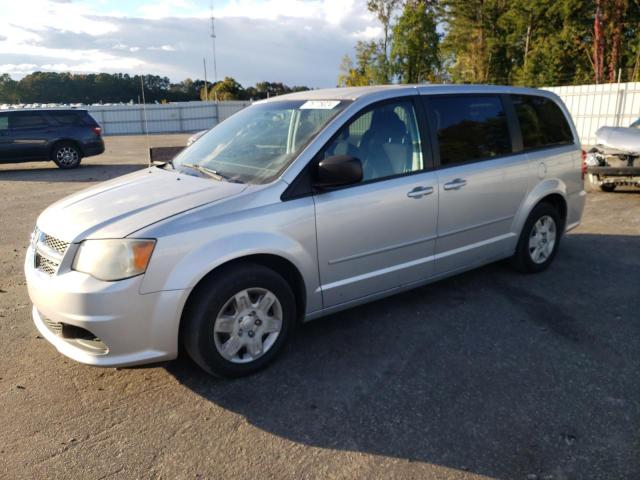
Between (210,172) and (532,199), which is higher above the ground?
(210,172)

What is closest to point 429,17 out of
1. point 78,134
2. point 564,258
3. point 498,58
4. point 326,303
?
point 498,58

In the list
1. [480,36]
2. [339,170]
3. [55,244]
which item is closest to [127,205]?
[55,244]

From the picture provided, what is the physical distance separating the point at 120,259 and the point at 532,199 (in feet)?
12.1

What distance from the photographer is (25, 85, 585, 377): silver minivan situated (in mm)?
2975

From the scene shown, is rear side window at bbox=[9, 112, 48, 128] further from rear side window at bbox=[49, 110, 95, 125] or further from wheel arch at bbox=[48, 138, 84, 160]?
wheel arch at bbox=[48, 138, 84, 160]

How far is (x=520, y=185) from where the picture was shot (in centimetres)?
Result: 477

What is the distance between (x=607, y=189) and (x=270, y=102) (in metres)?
8.02

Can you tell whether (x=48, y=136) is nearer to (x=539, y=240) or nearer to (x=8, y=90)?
(x=539, y=240)

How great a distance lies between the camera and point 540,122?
5117 millimetres

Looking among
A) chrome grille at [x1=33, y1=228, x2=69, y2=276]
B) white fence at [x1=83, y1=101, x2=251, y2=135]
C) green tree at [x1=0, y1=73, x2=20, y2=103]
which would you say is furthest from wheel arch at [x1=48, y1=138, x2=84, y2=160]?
green tree at [x1=0, y1=73, x2=20, y2=103]

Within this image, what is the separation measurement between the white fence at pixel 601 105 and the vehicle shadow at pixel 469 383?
1534cm

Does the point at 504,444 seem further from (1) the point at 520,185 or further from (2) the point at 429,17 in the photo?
(2) the point at 429,17

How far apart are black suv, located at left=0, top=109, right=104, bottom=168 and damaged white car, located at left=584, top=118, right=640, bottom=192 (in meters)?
13.1

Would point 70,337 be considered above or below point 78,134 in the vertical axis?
below
